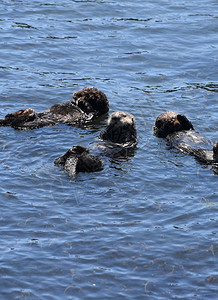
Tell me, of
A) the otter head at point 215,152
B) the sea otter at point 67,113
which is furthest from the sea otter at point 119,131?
the otter head at point 215,152

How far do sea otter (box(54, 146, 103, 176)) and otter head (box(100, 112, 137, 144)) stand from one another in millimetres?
1217

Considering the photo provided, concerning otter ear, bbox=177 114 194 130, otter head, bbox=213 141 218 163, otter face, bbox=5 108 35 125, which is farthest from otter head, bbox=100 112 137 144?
otter head, bbox=213 141 218 163

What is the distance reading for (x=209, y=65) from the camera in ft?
47.6

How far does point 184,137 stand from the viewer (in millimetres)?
9906

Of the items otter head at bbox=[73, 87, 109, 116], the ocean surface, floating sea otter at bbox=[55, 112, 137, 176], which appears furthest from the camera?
otter head at bbox=[73, 87, 109, 116]

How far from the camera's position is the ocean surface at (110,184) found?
256 inches

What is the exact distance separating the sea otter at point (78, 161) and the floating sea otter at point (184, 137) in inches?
68.8

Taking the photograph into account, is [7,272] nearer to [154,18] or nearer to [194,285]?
[194,285]

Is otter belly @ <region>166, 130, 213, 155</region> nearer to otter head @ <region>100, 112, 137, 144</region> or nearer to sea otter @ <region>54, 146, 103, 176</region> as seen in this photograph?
otter head @ <region>100, 112, 137, 144</region>

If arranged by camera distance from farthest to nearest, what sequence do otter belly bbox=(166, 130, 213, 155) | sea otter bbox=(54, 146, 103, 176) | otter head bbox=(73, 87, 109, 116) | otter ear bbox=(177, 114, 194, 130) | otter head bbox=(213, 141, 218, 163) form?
otter head bbox=(73, 87, 109, 116) → otter ear bbox=(177, 114, 194, 130) → otter belly bbox=(166, 130, 213, 155) → otter head bbox=(213, 141, 218, 163) → sea otter bbox=(54, 146, 103, 176)

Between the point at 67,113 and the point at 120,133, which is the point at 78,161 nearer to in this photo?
the point at 120,133

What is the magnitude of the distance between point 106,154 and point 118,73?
5054 millimetres

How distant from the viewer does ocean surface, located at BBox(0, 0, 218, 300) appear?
256 inches

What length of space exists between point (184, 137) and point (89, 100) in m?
2.40
